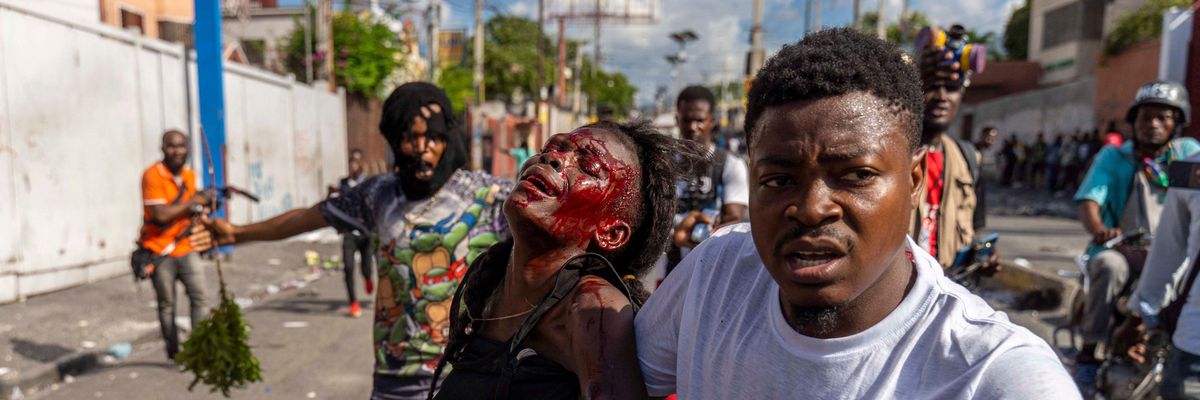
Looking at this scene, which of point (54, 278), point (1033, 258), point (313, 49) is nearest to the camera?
point (54, 278)

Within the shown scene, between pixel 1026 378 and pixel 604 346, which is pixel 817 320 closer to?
pixel 1026 378

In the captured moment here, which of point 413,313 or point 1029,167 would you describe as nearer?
point 413,313

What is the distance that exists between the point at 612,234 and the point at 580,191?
0.15 m

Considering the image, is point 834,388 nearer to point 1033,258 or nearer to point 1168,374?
point 1168,374

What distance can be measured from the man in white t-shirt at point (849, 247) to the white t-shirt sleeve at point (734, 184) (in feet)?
9.50

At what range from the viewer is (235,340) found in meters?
3.98

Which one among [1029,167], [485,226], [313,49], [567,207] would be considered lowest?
[1029,167]

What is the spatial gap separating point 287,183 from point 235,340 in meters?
11.7

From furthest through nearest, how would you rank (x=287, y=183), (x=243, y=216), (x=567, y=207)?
(x=287, y=183) < (x=243, y=216) < (x=567, y=207)

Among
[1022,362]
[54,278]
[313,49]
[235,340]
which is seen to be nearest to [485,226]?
[235,340]

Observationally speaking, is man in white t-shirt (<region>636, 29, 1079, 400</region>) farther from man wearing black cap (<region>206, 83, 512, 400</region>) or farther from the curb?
the curb

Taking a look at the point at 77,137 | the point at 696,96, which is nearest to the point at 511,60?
the point at 77,137

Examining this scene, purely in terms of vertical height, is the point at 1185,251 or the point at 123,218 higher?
the point at 1185,251

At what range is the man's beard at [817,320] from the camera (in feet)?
4.33
